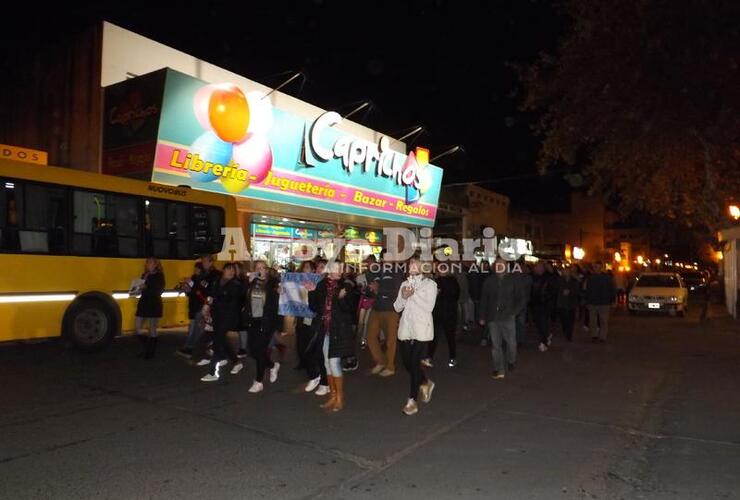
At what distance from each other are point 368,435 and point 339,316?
1402mm

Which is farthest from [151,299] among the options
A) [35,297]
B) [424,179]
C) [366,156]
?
[424,179]

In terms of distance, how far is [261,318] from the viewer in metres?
7.73

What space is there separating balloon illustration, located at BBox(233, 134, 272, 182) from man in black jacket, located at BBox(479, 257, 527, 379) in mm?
7861

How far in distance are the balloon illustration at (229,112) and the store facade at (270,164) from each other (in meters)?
0.02

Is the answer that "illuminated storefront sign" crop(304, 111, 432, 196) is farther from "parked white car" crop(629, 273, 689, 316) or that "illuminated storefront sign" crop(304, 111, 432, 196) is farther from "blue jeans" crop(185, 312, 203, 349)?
"parked white car" crop(629, 273, 689, 316)

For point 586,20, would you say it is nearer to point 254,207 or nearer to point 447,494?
point 254,207

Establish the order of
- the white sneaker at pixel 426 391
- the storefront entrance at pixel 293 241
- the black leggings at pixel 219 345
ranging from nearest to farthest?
the white sneaker at pixel 426 391, the black leggings at pixel 219 345, the storefront entrance at pixel 293 241

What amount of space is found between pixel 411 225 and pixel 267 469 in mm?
19383

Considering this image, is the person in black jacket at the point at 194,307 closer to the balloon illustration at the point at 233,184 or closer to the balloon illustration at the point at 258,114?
the balloon illustration at the point at 233,184

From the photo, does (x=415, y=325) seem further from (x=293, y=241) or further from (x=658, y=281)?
(x=658, y=281)

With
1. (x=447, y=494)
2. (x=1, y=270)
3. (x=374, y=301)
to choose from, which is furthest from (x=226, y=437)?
(x=1, y=270)

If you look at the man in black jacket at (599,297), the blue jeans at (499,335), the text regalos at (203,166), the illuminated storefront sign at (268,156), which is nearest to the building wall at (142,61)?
the illuminated storefront sign at (268,156)

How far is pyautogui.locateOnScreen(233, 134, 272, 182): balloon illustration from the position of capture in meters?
14.7

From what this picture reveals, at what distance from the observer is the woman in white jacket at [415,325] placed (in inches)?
267
